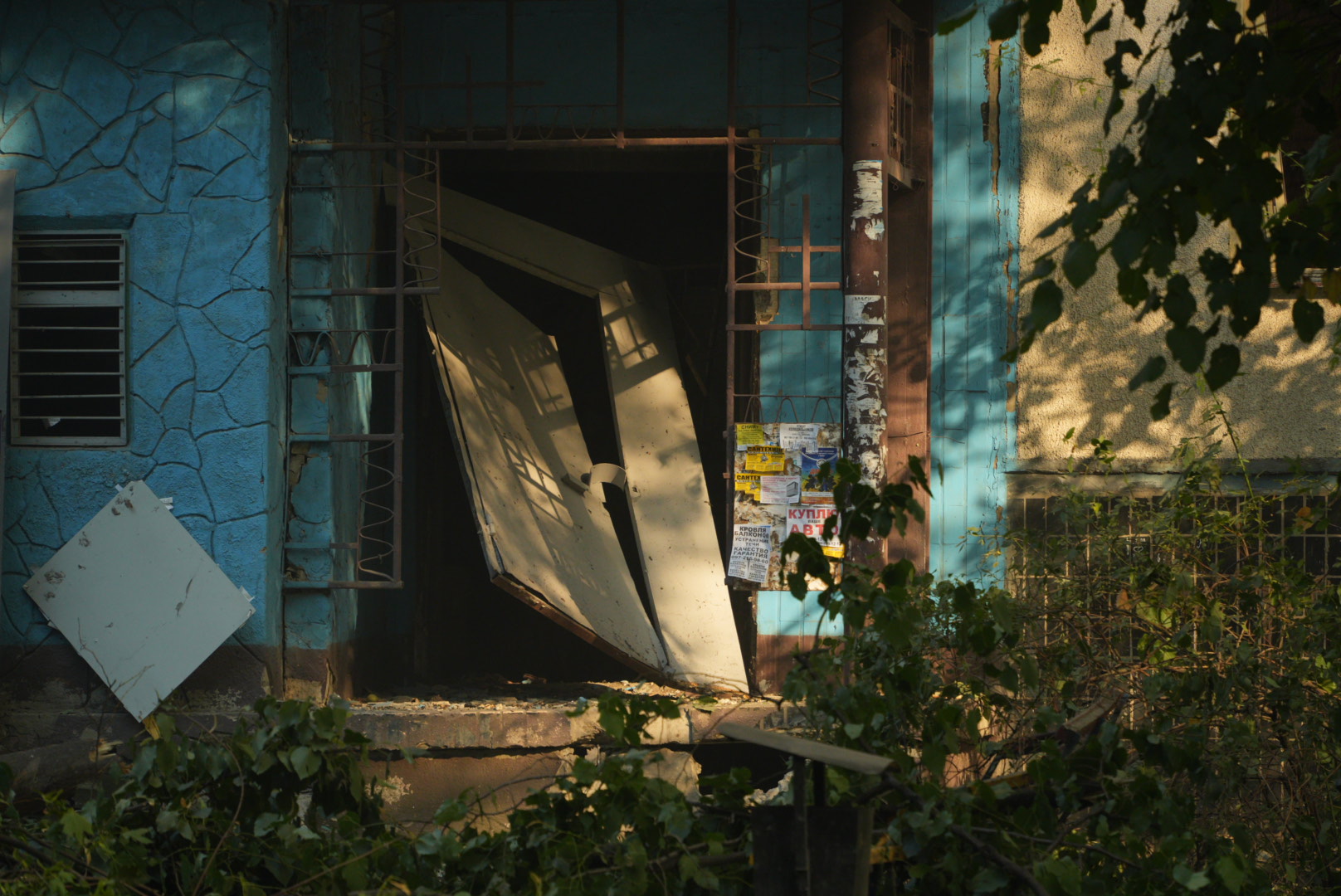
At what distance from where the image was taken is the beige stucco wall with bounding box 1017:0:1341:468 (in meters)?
7.70

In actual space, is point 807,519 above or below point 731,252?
below

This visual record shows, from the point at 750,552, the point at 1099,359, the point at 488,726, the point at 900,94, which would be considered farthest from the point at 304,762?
the point at 1099,359

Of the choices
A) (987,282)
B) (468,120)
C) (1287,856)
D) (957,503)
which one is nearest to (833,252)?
(987,282)

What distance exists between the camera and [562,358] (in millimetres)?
10836

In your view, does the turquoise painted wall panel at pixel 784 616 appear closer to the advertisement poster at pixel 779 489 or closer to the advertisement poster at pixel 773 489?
the advertisement poster at pixel 773 489

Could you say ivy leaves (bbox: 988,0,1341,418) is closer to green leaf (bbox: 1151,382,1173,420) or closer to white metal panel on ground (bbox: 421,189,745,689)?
green leaf (bbox: 1151,382,1173,420)

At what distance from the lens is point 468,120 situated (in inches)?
272

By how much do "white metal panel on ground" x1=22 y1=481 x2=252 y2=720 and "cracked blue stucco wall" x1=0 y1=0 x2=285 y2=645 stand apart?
6.3 inches

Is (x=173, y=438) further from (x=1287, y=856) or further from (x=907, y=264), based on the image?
(x=1287, y=856)

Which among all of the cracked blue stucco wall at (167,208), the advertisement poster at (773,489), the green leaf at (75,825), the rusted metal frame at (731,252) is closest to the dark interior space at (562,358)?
the rusted metal frame at (731,252)

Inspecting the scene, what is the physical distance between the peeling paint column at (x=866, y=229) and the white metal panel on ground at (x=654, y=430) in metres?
1.18

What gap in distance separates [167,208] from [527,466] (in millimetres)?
2510

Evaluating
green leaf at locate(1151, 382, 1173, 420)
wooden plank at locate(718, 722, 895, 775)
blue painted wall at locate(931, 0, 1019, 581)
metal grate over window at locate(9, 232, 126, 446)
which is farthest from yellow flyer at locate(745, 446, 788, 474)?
green leaf at locate(1151, 382, 1173, 420)

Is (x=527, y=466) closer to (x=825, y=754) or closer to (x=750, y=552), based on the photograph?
(x=750, y=552)
